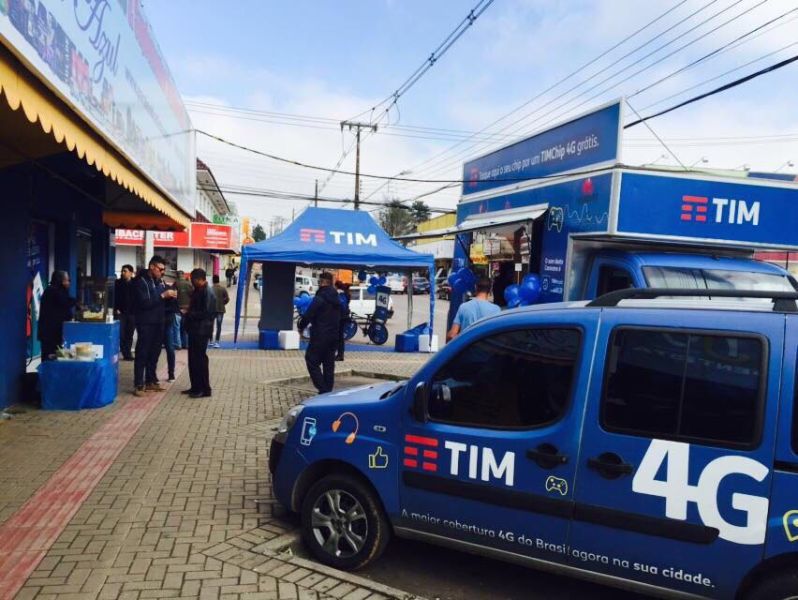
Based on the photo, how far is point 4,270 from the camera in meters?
7.09

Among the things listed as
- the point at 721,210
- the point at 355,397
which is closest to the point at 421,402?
the point at 355,397

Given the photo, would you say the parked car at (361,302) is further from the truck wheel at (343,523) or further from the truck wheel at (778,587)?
the truck wheel at (778,587)

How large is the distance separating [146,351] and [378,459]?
5.95m

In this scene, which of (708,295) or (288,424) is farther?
(288,424)

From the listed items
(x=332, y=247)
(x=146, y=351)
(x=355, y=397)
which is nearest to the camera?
(x=355, y=397)

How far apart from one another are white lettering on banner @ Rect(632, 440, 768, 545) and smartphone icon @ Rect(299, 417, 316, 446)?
2021mm

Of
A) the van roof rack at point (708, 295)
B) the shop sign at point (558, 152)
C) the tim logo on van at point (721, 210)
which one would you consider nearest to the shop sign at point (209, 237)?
the shop sign at point (558, 152)

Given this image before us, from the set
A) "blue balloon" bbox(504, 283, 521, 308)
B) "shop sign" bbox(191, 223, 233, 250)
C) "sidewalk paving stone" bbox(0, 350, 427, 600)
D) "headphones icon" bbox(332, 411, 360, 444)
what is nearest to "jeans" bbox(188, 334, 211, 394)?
"sidewalk paving stone" bbox(0, 350, 427, 600)

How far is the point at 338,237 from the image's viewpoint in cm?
1397

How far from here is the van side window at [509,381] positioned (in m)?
3.18

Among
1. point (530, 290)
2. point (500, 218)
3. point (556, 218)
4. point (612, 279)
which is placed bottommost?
point (530, 290)

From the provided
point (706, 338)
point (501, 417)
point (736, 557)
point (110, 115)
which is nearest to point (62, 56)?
point (110, 115)

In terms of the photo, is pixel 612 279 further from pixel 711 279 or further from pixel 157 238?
pixel 157 238

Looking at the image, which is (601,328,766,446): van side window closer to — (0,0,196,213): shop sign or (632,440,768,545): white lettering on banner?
(632,440,768,545): white lettering on banner
